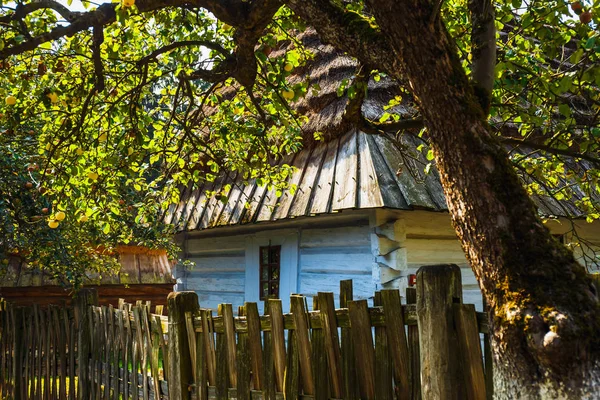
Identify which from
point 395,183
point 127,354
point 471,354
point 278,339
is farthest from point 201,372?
point 395,183

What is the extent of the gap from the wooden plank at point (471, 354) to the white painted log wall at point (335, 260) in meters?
4.31

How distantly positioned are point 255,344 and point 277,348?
204 mm

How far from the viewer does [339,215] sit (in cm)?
753

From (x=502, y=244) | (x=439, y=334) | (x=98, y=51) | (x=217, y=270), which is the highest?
(x=98, y=51)

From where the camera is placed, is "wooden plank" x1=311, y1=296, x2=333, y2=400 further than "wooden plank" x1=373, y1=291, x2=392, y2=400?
Yes

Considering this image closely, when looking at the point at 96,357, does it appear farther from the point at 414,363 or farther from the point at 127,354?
the point at 414,363

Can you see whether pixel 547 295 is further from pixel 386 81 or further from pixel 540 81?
pixel 386 81

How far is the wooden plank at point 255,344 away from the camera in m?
3.56

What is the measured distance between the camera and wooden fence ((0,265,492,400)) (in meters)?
2.59

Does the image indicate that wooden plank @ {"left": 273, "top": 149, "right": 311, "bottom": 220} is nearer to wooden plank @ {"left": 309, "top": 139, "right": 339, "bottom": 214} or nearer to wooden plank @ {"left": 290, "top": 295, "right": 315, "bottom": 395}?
wooden plank @ {"left": 309, "top": 139, "right": 339, "bottom": 214}

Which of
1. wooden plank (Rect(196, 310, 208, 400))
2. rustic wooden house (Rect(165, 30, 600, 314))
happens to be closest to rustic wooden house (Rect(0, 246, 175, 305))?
rustic wooden house (Rect(165, 30, 600, 314))

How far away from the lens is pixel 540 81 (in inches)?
156

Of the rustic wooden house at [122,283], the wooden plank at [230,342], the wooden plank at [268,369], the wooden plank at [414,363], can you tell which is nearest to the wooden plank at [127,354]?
the wooden plank at [230,342]

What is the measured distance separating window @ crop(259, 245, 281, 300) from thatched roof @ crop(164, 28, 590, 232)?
88cm
